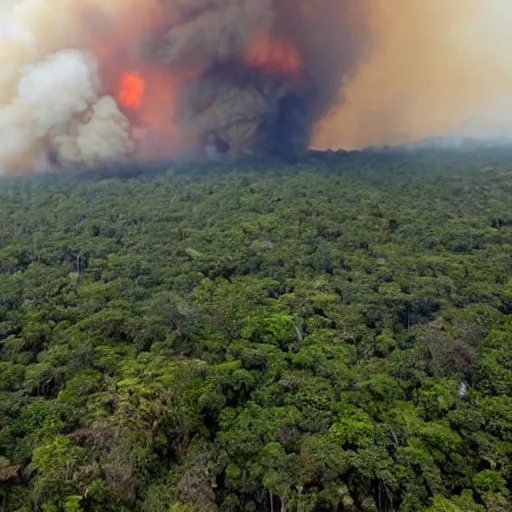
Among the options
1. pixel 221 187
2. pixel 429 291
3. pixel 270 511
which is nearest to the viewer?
pixel 270 511

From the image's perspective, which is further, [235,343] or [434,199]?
[434,199]

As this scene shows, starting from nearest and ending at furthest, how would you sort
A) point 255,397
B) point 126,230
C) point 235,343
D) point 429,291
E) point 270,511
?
1. point 270,511
2. point 255,397
3. point 235,343
4. point 429,291
5. point 126,230

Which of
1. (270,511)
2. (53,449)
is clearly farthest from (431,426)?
(53,449)

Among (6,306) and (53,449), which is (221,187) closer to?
(6,306)

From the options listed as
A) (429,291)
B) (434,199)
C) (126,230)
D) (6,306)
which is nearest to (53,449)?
(6,306)

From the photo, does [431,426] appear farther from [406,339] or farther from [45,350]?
[45,350]

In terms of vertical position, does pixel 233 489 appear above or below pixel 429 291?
below

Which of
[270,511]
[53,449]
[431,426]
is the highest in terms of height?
[53,449]
